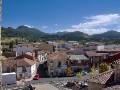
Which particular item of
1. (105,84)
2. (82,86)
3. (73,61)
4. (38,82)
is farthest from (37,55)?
(105,84)

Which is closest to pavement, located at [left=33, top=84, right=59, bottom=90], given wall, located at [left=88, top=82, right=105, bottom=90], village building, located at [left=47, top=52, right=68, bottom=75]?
village building, located at [left=47, top=52, right=68, bottom=75]

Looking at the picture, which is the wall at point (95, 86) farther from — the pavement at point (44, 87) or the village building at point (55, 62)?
the village building at point (55, 62)

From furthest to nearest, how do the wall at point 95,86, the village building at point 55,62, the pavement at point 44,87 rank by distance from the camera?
the village building at point 55,62 < the pavement at point 44,87 < the wall at point 95,86

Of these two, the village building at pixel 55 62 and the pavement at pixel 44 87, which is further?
the village building at pixel 55 62

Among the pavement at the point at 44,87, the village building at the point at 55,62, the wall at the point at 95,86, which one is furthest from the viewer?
the village building at the point at 55,62

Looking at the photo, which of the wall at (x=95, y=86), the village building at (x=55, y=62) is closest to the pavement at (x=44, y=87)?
the village building at (x=55, y=62)

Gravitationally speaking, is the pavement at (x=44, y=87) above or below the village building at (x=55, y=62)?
below

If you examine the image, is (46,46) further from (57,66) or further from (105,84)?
(105,84)

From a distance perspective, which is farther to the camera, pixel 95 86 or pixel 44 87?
pixel 44 87

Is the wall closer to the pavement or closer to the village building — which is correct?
the pavement

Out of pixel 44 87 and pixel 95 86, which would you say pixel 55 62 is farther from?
pixel 95 86

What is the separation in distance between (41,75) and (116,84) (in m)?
46.5

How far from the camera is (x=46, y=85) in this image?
62719mm

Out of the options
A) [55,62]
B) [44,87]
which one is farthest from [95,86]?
[55,62]
